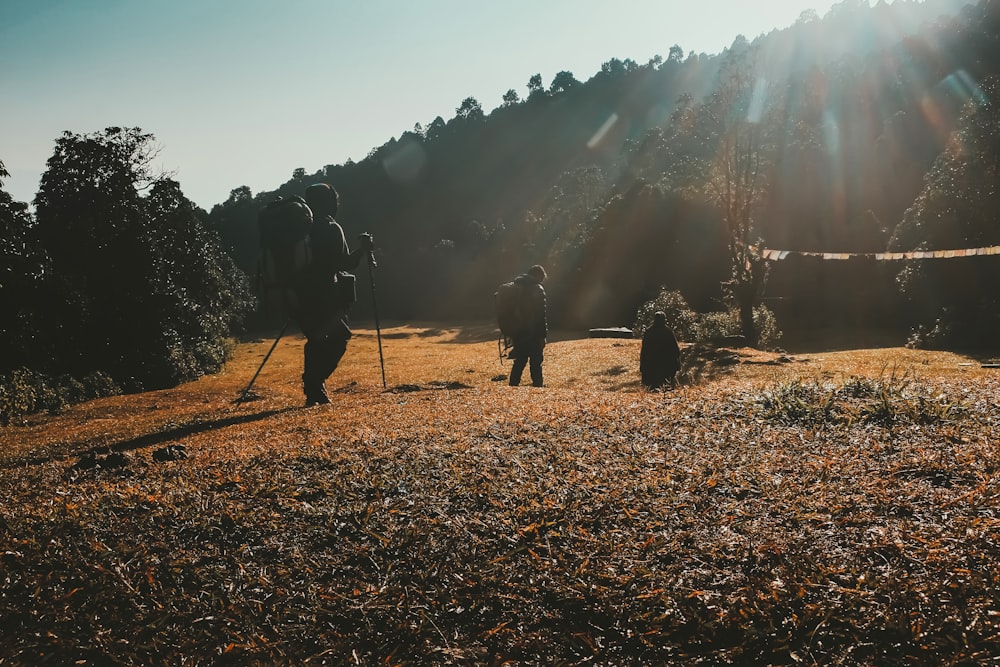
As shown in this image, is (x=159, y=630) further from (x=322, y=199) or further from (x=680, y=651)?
(x=322, y=199)

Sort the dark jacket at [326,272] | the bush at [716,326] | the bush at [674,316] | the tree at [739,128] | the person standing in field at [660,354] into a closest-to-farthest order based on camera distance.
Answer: the dark jacket at [326,272], the person standing in field at [660,354], the bush at [716,326], the bush at [674,316], the tree at [739,128]

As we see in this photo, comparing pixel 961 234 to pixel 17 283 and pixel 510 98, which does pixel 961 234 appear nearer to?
pixel 17 283

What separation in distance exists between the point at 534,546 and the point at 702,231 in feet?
155

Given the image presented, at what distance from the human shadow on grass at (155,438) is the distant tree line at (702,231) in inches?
229

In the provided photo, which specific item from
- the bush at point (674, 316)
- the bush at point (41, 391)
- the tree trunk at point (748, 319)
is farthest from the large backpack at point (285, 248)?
the tree trunk at point (748, 319)

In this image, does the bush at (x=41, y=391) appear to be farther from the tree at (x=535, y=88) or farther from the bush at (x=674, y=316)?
the tree at (x=535, y=88)

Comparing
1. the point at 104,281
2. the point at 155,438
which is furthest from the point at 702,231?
the point at 155,438

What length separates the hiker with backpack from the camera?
16.9 m

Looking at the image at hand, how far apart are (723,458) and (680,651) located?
267 cm

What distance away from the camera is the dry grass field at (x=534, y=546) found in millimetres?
3156

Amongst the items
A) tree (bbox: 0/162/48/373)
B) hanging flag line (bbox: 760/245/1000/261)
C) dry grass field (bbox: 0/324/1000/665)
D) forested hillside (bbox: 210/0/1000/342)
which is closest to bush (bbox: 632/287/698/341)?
forested hillside (bbox: 210/0/1000/342)

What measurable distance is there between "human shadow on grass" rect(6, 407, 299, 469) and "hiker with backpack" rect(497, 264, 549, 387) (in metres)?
6.83

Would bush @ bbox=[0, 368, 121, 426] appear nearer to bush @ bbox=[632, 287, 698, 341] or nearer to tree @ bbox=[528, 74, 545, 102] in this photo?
bush @ bbox=[632, 287, 698, 341]

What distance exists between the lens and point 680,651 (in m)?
3.04
